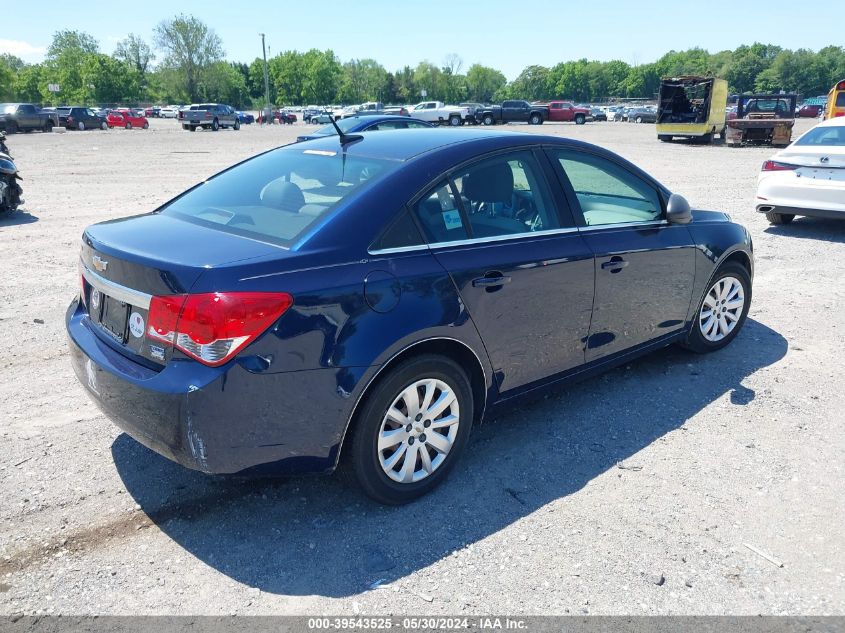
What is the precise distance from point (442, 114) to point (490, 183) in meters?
43.4

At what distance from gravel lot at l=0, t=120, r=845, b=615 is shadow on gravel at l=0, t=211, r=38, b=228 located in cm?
636

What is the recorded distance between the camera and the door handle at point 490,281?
340 centimetres

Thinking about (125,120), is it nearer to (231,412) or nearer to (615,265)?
(615,265)

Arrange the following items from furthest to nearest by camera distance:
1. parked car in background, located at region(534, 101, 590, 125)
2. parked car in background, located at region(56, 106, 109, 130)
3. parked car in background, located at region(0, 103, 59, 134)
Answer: parked car in background, located at region(534, 101, 590, 125) < parked car in background, located at region(56, 106, 109, 130) < parked car in background, located at region(0, 103, 59, 134)

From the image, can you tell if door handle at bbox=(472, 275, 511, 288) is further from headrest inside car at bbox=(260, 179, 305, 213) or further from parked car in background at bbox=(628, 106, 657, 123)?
parked car in background at bbox=(628, 106, 657, 123)

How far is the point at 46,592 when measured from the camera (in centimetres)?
273

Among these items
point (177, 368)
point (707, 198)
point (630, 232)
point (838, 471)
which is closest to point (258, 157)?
point (177, 368)

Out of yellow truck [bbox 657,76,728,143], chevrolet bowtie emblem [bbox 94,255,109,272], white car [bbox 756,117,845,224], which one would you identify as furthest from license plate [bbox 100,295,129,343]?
yellow truck [bbox 657,76,728,143]

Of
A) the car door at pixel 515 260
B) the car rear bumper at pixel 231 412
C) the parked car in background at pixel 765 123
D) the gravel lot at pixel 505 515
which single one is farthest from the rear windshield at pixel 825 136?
the parked car in background at pixel 765 123

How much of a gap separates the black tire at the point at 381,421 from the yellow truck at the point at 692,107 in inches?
1175

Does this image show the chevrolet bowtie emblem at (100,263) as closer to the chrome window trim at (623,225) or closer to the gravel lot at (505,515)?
the gravel lot at (505,515)

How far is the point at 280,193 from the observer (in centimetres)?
358

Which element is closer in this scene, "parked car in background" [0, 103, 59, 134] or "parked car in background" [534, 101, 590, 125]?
"parked car in background" [0, 103, 59, 134]

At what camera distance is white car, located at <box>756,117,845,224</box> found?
356 inches
